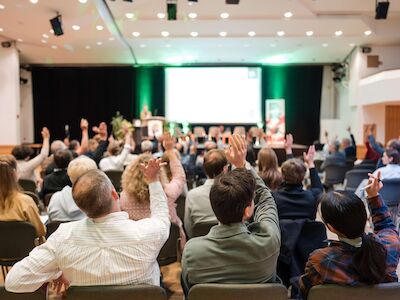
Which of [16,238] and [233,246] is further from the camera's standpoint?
[16,238]

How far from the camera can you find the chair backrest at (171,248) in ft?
10.6

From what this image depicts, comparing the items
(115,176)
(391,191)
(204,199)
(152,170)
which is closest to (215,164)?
(204,199)

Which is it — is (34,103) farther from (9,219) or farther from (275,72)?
(9,219)

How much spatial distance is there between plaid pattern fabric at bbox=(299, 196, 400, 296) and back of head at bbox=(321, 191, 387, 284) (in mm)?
43

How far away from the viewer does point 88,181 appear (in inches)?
77.1

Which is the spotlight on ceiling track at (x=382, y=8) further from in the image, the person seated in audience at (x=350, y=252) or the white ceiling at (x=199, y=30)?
the person seated in audience at (x=350, y=252)

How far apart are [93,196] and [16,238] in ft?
5.40

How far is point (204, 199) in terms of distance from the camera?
11.1 feet

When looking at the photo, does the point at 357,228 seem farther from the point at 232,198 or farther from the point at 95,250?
the point at 95,250

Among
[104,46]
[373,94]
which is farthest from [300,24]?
[104,46]

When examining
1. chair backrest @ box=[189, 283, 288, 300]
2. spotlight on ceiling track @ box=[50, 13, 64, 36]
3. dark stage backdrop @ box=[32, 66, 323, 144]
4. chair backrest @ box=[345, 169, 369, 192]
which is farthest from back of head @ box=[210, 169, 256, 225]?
dark stage backdrop @ box=[32, 66, 323, 144]

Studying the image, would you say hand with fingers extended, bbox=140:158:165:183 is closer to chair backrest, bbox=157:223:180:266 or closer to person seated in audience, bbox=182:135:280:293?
person seated in audience, bbox=182:135:280:293

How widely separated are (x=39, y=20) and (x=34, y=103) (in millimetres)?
8092

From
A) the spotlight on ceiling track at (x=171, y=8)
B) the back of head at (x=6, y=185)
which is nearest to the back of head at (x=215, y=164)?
the back of head at (x=6, y=185)
